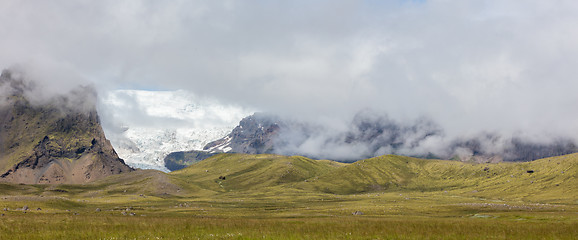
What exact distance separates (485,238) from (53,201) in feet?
503

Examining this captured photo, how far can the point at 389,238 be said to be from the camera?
139 feet

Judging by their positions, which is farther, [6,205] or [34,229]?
[6,205]

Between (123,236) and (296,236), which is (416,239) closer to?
(296,236)

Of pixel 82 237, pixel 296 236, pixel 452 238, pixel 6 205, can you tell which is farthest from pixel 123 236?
pixel 6 205

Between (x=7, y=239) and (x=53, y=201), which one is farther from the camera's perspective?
(x=53, y=201)

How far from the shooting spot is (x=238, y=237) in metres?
43.0

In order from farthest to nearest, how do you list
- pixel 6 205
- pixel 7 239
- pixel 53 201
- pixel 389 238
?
pixel 53 201
pixel 6 205
pixel 389 238
pixel 7 239

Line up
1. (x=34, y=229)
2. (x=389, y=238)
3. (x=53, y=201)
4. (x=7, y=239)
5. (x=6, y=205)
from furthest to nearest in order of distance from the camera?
(x=53, y=201)
(x=6, y=205)
(x=34, y=229)
(x=389, y=238)
(x=7, y=239)

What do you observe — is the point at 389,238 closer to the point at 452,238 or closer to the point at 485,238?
the point at 452,238

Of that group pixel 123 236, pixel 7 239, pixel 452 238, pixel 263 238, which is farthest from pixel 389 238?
pixel 7 239

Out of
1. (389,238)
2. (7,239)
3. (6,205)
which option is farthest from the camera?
(6,205)

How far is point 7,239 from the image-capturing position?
39.7 m

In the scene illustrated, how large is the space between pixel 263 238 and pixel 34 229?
1073 inches

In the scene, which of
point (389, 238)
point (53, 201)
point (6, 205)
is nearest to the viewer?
point (389, 238)
